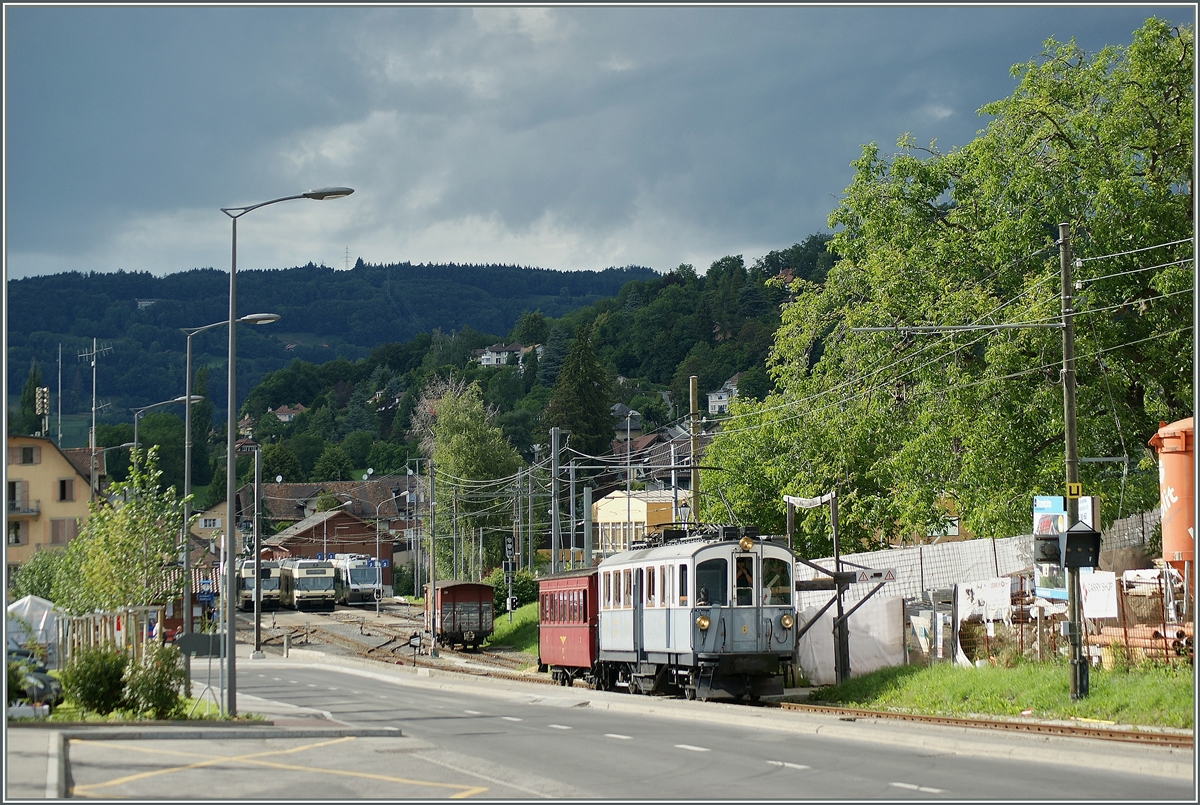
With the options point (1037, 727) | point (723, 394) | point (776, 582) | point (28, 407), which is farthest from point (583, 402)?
point (1037, 727)

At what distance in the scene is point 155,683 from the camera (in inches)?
793

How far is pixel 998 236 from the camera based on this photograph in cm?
3584

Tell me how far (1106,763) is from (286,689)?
25.0m

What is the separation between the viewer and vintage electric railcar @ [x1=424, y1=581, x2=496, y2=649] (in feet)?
189

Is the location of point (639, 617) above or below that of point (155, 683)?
above

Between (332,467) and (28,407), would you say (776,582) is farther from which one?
(332,467)

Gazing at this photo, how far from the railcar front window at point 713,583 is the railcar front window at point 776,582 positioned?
31.8 inches

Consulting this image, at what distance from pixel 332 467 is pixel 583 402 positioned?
A: 2453 inches

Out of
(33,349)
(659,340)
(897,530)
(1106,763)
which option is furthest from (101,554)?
(659,340)

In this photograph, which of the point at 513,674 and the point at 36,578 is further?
the point at 36,578

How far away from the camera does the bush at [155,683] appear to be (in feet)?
65.7

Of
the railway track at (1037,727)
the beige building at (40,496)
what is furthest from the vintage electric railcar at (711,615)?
the beige building at (40,496)

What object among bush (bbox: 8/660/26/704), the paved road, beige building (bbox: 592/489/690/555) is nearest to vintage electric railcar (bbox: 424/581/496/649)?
beige building (bbox: 592/489/690/555)

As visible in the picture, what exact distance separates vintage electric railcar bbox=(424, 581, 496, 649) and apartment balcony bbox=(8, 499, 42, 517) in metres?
27.8
